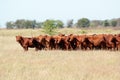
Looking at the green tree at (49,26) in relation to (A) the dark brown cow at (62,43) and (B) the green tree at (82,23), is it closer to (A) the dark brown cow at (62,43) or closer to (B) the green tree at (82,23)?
(A) the dark brown cow at (62,43)

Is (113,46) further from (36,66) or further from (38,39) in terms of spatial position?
(36,66)

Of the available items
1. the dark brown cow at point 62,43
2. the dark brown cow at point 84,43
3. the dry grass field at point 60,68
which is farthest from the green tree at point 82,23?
Result: the dry grass field at point 60,68

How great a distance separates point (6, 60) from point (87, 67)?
13.0ft

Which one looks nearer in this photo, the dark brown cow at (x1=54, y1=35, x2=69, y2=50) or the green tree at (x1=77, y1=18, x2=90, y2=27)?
the dark brown cow at (x1=54, y1=35, x2=69, y2=50)

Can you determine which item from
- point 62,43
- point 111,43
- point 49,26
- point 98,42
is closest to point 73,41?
point 62,43

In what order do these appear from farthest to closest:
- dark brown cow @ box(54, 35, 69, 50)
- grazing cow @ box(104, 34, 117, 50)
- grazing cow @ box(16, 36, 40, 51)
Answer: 1. dark brown cow @ box(54, 35, 69, 50)
2. grazing cow @ box(16, 36, 40, 51)
3. grazing cow @ box(104, 34, 117, 50)

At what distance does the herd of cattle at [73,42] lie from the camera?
19969mm

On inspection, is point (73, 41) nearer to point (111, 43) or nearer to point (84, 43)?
point (84, 43)

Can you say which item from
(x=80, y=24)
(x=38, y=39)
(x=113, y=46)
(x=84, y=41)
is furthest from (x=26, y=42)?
(x=80, y=24)

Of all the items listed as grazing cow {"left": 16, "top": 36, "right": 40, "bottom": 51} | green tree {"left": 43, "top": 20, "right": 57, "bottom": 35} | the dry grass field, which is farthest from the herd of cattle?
green tree {"left": 43, "top": 20, "right": 57, "bottom": 35}

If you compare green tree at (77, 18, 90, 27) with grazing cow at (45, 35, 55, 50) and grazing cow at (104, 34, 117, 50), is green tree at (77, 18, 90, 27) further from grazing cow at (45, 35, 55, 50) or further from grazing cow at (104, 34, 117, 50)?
grazing cow at (104, 34, 117, 50)

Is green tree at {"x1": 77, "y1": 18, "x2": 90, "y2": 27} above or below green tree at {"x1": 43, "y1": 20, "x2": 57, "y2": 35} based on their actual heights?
below

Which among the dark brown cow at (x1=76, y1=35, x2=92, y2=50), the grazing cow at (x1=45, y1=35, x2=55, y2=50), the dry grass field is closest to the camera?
the dry grass field

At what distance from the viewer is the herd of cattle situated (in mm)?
19969
